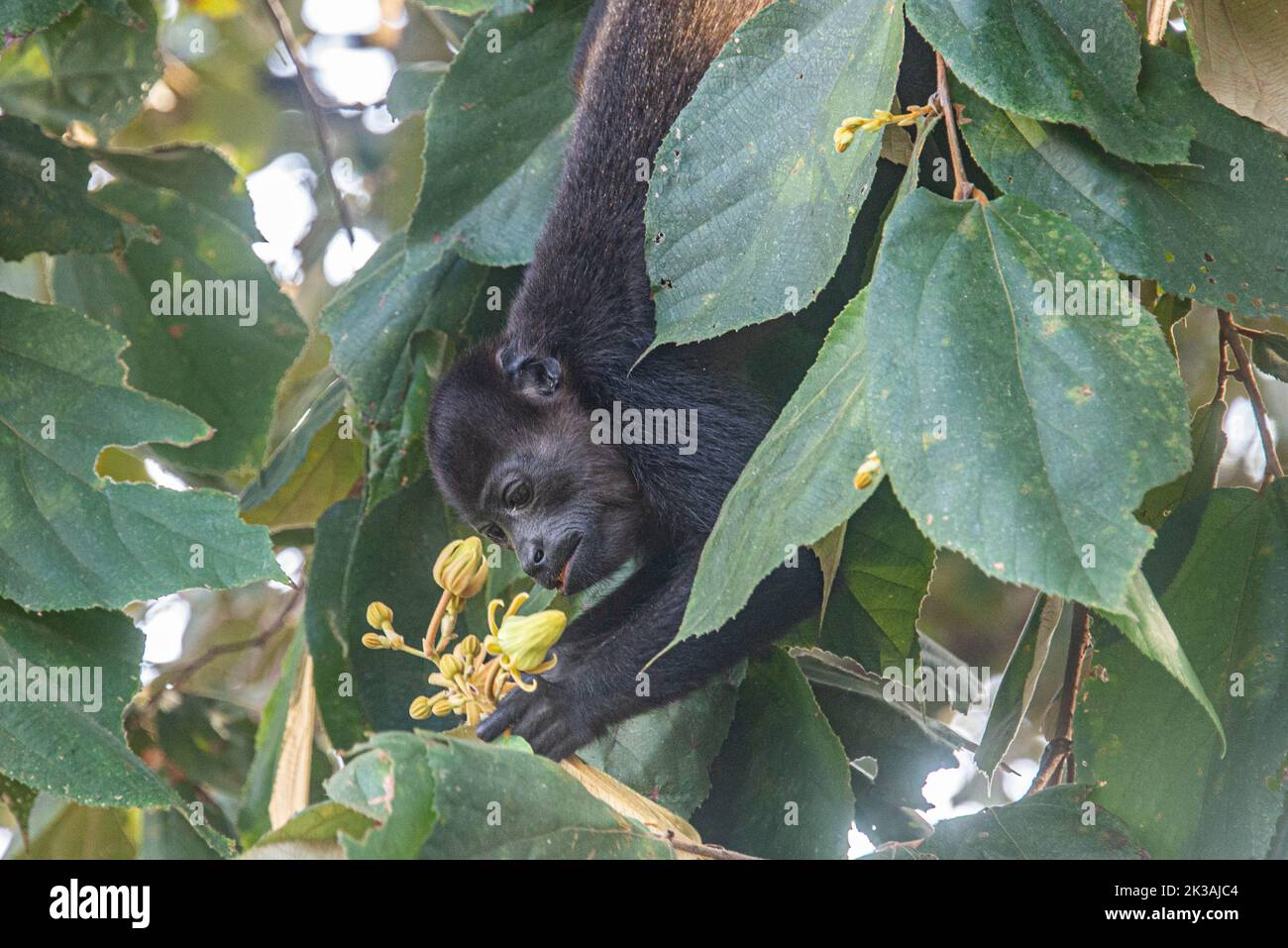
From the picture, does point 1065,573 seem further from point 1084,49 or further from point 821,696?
point 821,696

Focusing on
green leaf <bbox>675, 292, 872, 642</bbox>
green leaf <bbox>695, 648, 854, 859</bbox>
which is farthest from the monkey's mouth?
green leaf <bbox>675, 292, 872, 642</bbox>

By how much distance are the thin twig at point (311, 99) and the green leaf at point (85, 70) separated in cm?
44

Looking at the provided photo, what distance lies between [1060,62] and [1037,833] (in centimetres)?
90

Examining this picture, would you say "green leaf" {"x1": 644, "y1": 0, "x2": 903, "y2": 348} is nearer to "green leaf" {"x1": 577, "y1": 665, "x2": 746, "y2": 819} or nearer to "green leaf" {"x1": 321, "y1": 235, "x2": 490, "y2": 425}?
"green leaf" {"x1": 577, "y1": 665, "x2": 746, "y2": 819}

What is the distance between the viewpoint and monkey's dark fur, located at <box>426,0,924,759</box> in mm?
2328

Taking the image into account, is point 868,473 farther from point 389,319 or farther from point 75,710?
point 389,319

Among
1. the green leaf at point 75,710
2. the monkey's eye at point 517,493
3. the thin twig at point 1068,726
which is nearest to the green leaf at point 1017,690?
the thin twig at point 1068,726

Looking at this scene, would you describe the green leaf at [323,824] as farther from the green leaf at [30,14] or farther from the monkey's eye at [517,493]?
the monkey's eye at [517,493]

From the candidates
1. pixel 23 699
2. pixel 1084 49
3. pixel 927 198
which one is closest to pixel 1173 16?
pixel 1084 49

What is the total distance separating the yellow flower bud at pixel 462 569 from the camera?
6.24 feet

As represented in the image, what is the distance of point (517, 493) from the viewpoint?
2982 millimetres

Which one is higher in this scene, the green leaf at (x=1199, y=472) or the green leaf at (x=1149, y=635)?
the green leaf at (x=1199, y=472)

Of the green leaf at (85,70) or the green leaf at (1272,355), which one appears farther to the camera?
the green leaf at (85,70)

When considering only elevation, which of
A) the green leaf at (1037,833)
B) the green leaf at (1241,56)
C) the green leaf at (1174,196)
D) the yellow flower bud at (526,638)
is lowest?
the green leaf at (1037,833)
